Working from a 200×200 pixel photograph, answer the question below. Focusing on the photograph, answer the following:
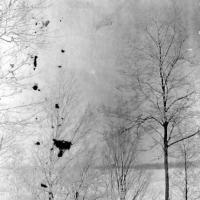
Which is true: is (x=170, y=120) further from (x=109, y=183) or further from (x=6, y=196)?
(x=6, y=196)

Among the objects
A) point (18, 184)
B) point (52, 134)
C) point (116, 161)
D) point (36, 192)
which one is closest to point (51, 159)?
point (52, 134)

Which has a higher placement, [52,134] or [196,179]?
[52,134]

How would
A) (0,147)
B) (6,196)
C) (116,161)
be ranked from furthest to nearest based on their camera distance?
(6,196), (116,161), (0,147)

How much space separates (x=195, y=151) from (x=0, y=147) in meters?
18.3

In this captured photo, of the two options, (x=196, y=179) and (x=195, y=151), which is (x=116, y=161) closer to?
(x=195, y=151)

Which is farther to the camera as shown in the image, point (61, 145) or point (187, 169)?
point (187, 169)

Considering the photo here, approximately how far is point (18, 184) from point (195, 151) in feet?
52.8

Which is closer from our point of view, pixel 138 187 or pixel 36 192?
pixel 36 192

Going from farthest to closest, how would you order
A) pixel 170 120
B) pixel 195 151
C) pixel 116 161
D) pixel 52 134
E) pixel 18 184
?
pixel 195 151 → pixel 116 161 → pixel 18 184 → pixel 52 134 → pixel 170 120

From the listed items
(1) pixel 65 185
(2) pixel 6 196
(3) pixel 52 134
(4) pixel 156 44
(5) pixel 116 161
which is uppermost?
(4) pixel 156 44

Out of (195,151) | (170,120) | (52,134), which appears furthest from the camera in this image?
(195,151)

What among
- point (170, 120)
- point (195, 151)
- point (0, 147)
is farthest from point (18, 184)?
point (195, 151)

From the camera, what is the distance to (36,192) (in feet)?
38.1

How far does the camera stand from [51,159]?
36.2 feet
